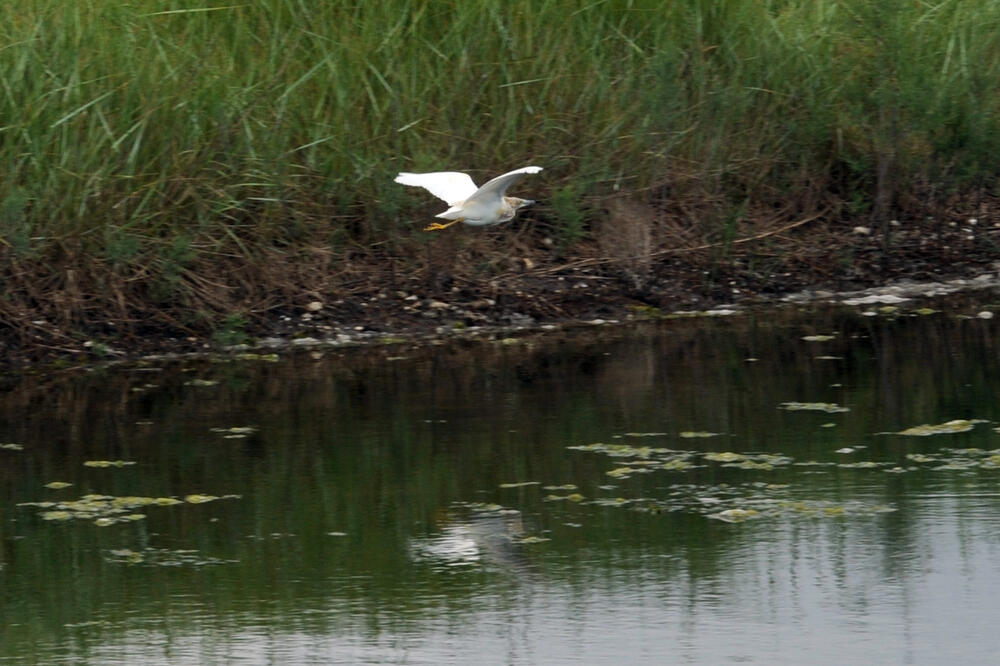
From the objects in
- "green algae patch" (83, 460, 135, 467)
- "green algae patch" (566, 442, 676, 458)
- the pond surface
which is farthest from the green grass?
"green algae patch" (566, 442, 676, 458)

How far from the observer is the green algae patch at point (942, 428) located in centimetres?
793

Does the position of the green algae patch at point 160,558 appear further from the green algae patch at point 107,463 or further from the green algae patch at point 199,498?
the green algae patch at point 107,463

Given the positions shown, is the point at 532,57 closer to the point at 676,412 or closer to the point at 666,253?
the point at 666,253

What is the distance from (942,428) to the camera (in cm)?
800

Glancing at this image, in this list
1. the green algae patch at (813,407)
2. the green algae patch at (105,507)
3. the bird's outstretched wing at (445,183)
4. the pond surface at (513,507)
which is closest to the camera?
the pond surface at (513,507)

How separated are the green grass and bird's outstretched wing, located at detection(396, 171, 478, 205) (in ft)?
2.65

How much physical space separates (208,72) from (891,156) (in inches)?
194

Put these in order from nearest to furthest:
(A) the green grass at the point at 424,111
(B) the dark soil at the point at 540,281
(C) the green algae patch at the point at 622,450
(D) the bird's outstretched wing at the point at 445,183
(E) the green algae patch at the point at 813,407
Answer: (C) the green algae patch at the point at 622,450 → (E) the green algae patch at the point at 813,407 → (D) the bird's outstretched wing at the point at 445,183 → (B) the dark soil at the point at 540,281 → (A) the green grass at the point at 424,111

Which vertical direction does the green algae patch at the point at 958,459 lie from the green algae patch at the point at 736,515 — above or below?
above

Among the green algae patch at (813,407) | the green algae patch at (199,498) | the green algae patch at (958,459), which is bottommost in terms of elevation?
the green algae patch at (958,459)

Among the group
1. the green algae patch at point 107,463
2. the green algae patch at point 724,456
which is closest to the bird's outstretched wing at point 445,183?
the green algae patch at point 107,463

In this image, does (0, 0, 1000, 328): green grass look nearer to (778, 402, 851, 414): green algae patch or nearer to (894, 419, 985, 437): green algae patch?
(778, 402, 851, 414): green algae patch

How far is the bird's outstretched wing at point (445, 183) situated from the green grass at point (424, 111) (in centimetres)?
81

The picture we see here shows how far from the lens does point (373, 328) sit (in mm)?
11008
